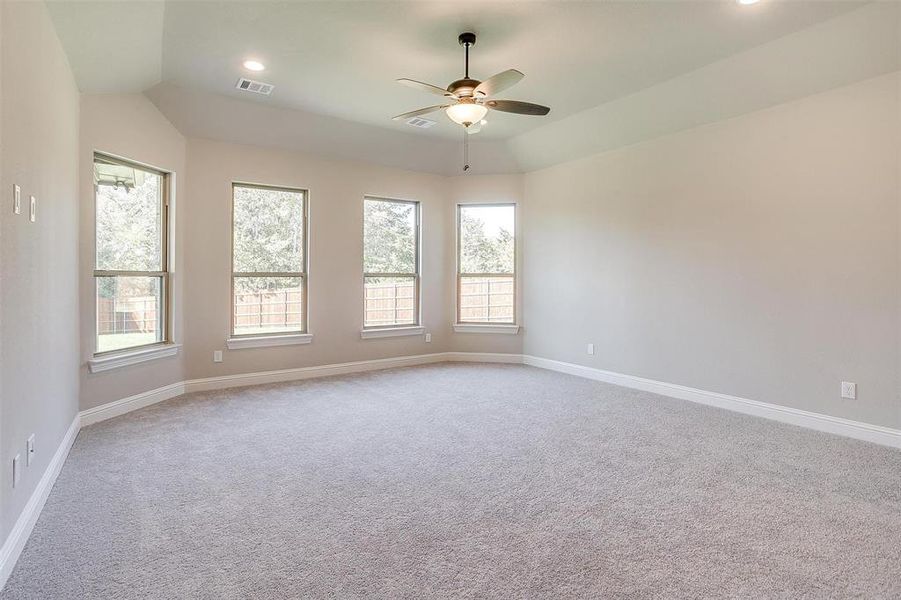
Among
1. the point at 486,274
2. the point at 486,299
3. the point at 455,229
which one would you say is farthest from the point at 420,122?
the point at 486,299

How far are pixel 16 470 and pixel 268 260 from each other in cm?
363

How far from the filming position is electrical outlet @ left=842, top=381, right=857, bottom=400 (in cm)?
371

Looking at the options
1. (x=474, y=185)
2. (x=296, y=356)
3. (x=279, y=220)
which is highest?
(x=474, y=185)

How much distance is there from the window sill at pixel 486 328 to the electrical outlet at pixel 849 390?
3659 millimetres

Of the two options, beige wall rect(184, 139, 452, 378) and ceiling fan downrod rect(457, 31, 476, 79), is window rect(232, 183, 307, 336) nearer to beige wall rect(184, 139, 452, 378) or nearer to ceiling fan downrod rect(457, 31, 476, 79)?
beige wall rect(184, 139, 452, 378)

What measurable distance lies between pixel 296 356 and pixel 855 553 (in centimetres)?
509

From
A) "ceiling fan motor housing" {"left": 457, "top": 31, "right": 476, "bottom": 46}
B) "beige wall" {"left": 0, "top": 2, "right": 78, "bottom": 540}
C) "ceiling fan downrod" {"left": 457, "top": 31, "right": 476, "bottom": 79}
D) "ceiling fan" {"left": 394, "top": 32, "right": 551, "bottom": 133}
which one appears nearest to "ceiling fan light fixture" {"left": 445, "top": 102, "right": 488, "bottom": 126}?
"ceiling fan" {"left": 394, "top": 32, "right": 551, "bottom": 133}

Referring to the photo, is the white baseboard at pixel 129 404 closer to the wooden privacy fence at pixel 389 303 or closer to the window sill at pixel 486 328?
the wooden privacy fence at pixel 389 303

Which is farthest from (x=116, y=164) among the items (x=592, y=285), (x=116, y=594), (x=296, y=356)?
(x=592, y=285)

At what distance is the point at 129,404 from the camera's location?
4289 millimetres

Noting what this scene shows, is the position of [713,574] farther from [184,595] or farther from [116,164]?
[116,164]

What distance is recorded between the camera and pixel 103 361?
3971 millimetres

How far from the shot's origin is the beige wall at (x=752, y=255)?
3615mm

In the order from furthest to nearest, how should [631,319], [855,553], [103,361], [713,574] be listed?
[631,319]
[103,361]
[855,553]
[713,574]
